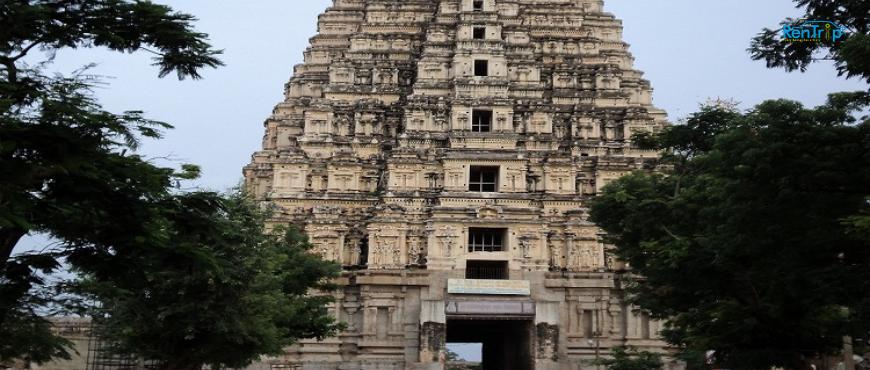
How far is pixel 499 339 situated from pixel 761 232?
30789 mm

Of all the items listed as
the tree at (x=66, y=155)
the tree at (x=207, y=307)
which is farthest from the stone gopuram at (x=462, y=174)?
the tree at (x=66, y=155)

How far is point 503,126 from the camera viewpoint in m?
45.8

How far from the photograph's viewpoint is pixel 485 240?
43781 mm

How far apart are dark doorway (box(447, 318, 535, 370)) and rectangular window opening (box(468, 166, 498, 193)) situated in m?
6.93

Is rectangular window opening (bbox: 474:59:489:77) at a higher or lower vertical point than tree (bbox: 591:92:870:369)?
higher

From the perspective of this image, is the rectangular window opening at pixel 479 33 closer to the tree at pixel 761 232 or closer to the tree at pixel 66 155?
the tree at pixel 761 232

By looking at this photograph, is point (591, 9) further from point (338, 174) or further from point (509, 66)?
point (338, 174)

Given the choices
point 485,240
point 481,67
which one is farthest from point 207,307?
point 481,67

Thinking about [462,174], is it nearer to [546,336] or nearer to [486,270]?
[486,270]

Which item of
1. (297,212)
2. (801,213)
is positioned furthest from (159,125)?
(297,212)

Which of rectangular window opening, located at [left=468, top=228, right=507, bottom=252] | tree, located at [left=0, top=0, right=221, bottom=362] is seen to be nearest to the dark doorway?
rectangular window opening, located at [left=468, top=228, right=507, bottom=252]

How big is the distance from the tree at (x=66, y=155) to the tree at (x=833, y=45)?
12179mm

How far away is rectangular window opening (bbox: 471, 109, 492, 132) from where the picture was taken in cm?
4681

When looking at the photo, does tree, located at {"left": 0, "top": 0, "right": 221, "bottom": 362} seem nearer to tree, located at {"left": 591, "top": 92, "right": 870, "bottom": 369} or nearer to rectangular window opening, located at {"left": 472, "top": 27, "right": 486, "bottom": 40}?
tree, located at {"left": 591, "top": 92, "right": 870, "bottom": 369}
